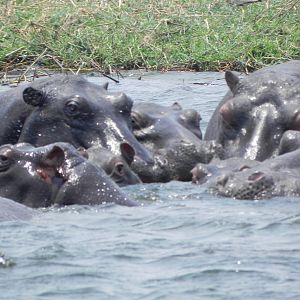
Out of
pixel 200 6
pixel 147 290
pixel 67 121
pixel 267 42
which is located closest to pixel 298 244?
pixel 147 290

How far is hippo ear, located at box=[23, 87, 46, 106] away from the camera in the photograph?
10.1 meters

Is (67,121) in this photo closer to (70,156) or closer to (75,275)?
(70,156)

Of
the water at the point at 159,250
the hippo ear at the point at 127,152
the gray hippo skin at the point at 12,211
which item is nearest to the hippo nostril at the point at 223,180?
the water at the point at 159,250

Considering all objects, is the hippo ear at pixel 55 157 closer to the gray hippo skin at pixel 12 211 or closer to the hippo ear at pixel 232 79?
the gray hippo skin at pixel 12 211

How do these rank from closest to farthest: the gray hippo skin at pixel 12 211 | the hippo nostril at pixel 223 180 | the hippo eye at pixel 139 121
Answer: the gray hippo skin at pixel 12 211 → the hippo nostril at pixel 223 180 → the hippo eye at pixel 139 121

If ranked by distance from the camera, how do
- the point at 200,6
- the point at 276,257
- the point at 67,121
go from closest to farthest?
the point at 276,257, the point at 67,121, the point at 200,6

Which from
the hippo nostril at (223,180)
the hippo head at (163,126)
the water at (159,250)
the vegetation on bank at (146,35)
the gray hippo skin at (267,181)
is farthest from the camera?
the vegetation on bank at (146,35)

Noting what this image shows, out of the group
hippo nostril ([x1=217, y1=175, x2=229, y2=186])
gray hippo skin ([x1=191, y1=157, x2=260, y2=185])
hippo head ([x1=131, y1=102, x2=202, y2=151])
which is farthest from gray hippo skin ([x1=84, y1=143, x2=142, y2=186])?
Result: hippo head ([x1=131, y1=102, x2=202, y2=151])

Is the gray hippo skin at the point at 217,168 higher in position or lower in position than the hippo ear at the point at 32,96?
lower

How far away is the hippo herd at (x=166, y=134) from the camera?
8.48 meters

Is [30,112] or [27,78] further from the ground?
[30,112]

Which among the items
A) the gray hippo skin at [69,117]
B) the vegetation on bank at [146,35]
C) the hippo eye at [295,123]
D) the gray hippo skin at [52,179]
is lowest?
the vegetation on bank at [146,35]

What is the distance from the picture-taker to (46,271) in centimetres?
670

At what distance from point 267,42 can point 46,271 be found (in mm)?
11571
